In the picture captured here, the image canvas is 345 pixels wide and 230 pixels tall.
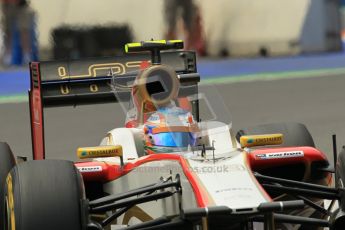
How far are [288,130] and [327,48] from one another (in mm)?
17481

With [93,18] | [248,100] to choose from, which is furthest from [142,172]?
[93,18]

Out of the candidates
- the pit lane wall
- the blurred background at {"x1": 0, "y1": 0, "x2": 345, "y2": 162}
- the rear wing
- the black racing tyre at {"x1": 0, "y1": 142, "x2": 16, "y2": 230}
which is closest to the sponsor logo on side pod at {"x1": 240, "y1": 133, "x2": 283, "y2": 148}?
the rear wing

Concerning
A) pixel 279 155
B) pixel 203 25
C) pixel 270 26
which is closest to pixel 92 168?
pixel 279 155

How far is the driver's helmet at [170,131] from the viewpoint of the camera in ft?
18.6

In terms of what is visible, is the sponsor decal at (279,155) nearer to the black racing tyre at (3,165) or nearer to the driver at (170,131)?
the driver at (170,131)

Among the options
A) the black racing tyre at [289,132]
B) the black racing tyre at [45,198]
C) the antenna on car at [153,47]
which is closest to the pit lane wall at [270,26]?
the antenna on car at [153,47]

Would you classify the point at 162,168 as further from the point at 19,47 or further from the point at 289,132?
the point at 19,47

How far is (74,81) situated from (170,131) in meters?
1.56

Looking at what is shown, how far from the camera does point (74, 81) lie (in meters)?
7.05

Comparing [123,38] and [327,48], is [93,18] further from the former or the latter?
[327,48]

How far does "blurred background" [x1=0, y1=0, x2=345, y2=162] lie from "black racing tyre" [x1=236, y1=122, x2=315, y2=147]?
2895 mm

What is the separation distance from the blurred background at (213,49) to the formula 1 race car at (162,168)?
10.4 feet

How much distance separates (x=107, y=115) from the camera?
1316 centimetres

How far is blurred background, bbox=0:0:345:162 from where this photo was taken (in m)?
12.4
